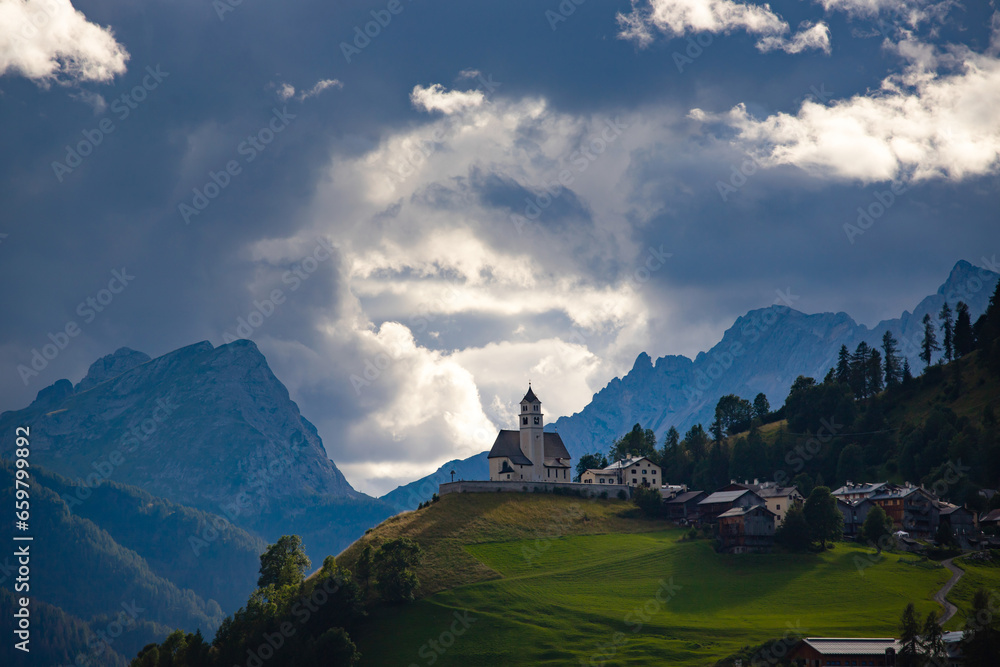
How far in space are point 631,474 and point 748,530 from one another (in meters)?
43.9

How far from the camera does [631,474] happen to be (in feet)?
579

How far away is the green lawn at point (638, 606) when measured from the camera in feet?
333

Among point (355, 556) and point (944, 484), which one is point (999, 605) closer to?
point (944, 484)

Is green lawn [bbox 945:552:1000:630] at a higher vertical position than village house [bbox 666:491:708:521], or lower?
lower

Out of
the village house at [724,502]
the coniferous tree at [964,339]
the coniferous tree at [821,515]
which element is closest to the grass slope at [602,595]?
the coniferous tree at [821,515]

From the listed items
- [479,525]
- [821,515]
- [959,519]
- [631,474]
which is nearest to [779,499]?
[821,515]

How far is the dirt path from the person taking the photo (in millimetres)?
103281

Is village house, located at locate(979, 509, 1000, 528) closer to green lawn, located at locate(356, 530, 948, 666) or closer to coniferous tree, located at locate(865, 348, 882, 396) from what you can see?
green lawn, located at locate(356, 530, 948, 666)

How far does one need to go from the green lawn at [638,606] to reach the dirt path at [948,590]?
150 cm

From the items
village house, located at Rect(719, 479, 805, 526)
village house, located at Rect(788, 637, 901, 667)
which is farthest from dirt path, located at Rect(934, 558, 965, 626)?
village house, located at Rect(719, 479, 805, 526)

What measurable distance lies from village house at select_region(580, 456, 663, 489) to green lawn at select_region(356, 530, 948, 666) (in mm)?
39201

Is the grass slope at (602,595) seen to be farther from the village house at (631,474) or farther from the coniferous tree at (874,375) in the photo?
the coniferous tree at (874,375)

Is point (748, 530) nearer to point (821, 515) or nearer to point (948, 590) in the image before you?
point (821, 515)

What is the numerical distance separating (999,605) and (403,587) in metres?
69.5
